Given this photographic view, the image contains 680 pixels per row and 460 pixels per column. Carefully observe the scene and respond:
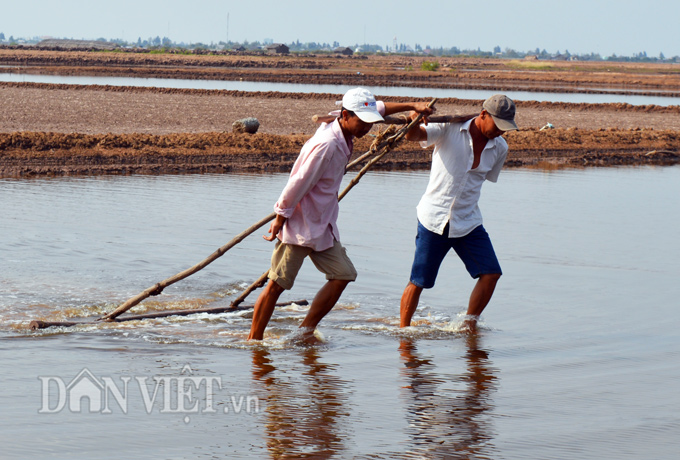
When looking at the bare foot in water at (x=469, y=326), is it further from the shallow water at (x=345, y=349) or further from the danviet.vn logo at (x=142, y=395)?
the danviet.vn logo at (x=142, y=395)

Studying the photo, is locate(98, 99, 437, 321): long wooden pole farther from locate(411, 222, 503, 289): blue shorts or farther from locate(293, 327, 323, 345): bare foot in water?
locate(293, 327, 323, 345): bare foot in water

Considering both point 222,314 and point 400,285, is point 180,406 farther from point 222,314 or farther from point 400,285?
point 400,285

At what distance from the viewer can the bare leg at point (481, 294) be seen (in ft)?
17.8

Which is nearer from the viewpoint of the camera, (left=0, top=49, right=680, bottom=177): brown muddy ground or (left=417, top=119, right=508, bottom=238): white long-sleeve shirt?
(left=417, top=119, right=508, bottom=238): white long-sleeve shirt

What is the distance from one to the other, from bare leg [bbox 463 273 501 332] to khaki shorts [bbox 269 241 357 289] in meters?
0.87

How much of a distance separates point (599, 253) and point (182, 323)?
14.4ft

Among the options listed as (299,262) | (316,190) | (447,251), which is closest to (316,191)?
(316,190)

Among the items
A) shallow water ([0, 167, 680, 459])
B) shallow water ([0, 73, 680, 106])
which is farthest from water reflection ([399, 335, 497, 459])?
shallow water ([0, 73, 680, 106])

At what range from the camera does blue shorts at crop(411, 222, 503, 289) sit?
5.33m

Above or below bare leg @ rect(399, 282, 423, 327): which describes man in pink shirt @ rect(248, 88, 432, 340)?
above

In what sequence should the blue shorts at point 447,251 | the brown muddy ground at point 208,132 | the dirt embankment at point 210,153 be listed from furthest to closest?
the brown muddy ground at point 208,132 < the dirt embankment at point 210,153 < the blue shorts at point 447,251

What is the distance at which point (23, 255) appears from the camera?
7.51m

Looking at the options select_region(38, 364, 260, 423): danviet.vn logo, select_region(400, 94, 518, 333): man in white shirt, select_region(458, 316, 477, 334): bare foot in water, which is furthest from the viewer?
select_region(458, 316, 477, 334): bare foot in water

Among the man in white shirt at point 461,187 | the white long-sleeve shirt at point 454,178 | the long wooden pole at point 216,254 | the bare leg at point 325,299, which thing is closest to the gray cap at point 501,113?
the man in white shirt at point 461,187
